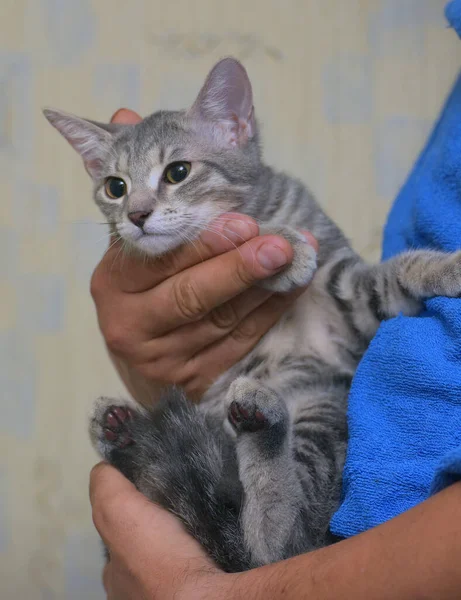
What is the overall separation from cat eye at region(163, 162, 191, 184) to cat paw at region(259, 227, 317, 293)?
289 millimetres

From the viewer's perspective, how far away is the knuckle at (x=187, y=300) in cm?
98

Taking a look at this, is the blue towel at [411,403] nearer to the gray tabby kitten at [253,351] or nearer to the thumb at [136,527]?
the gray tabby kitten at [253,351]

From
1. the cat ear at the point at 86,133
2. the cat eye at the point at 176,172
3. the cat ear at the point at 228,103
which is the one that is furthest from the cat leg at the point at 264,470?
the cat ear at the point at 86,133

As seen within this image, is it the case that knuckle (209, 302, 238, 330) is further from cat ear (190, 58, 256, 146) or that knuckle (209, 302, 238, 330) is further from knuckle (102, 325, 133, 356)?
cat ear (190, 58, 256, 146)

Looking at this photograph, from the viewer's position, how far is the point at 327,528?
0.80 metres

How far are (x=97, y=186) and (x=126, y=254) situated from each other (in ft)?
0.82

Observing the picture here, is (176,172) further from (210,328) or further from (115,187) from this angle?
(210,328)

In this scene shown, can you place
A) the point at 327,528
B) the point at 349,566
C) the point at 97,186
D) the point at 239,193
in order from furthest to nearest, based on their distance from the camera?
the point at 97,186
the point at 239,193
the point at 327,528
the point at 349,566

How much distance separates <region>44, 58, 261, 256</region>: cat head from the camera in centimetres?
106

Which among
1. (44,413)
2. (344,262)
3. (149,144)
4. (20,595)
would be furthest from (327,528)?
(20,595)

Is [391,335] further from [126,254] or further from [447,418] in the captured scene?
[126,254]

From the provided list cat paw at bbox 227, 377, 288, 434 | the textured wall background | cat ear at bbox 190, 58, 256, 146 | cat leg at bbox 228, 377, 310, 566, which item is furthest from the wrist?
the textured wall background

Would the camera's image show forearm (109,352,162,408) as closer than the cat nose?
No

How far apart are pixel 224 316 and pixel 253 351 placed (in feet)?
0.33
